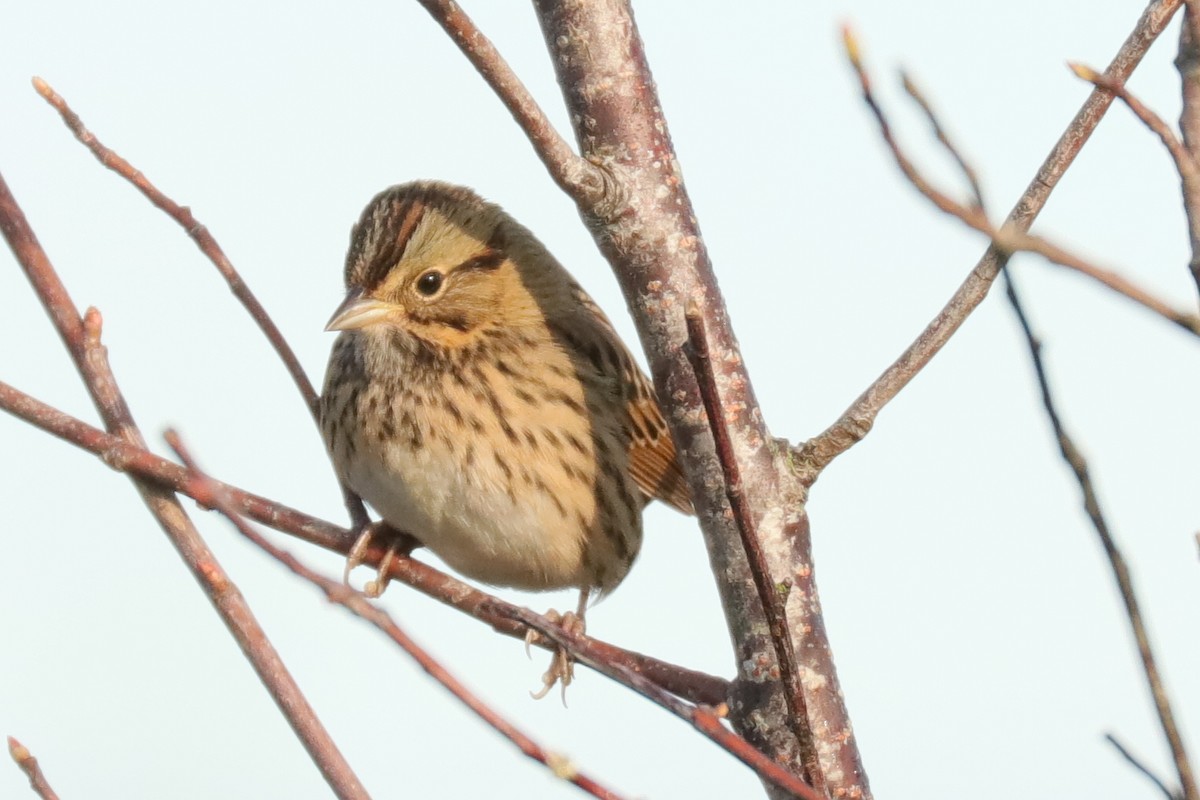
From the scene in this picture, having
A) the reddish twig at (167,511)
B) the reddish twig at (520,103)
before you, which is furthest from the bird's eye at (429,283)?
the reddish twig at (520,103)

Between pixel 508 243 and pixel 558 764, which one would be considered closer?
pixel 558 764

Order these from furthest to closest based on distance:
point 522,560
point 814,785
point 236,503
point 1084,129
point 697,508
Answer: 1. point 522,560
2. point 236,503
3. point 697,508
4. point 1084,129
5. point 814,785

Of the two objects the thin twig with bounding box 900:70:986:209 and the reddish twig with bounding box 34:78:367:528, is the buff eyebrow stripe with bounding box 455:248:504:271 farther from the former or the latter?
the thin twig with bounding box 900:70:986:209

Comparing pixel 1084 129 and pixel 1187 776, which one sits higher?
pixel 1084 129

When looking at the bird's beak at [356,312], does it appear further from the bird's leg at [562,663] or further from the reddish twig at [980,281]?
the reddish twig at [980,281]

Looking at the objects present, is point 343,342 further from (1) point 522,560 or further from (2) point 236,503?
(2) point 236,503

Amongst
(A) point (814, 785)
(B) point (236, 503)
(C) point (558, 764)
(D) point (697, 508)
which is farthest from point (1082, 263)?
(B) point (236, 503)
